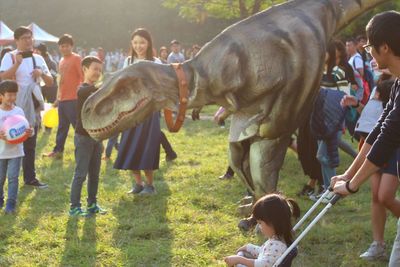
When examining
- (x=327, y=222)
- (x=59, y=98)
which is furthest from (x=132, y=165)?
(x=59, y=98)

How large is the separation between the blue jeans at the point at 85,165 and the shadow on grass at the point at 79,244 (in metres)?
0.28

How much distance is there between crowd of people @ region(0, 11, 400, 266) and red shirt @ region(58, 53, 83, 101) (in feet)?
0.05

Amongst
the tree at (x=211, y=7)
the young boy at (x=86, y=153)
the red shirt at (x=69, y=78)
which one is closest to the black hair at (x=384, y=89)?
the young boy at (x=86, y=153)

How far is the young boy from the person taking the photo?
5.88m

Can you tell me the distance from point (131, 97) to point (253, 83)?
3.17 ft

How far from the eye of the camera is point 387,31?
3053mm

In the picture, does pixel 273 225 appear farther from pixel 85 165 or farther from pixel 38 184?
pixel 38 184

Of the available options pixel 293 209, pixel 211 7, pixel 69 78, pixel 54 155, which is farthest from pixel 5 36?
pixel 293 209

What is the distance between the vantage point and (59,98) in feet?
30.8

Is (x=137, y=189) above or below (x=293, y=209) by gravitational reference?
below

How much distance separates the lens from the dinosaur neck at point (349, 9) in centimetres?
531

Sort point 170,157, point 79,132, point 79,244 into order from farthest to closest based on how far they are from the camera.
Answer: point 170,157, point 79,132, point 79,244

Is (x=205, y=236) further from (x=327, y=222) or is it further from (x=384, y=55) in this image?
(x=384, y=55)

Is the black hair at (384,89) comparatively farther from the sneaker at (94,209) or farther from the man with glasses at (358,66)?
the sneaker at (94,209)
